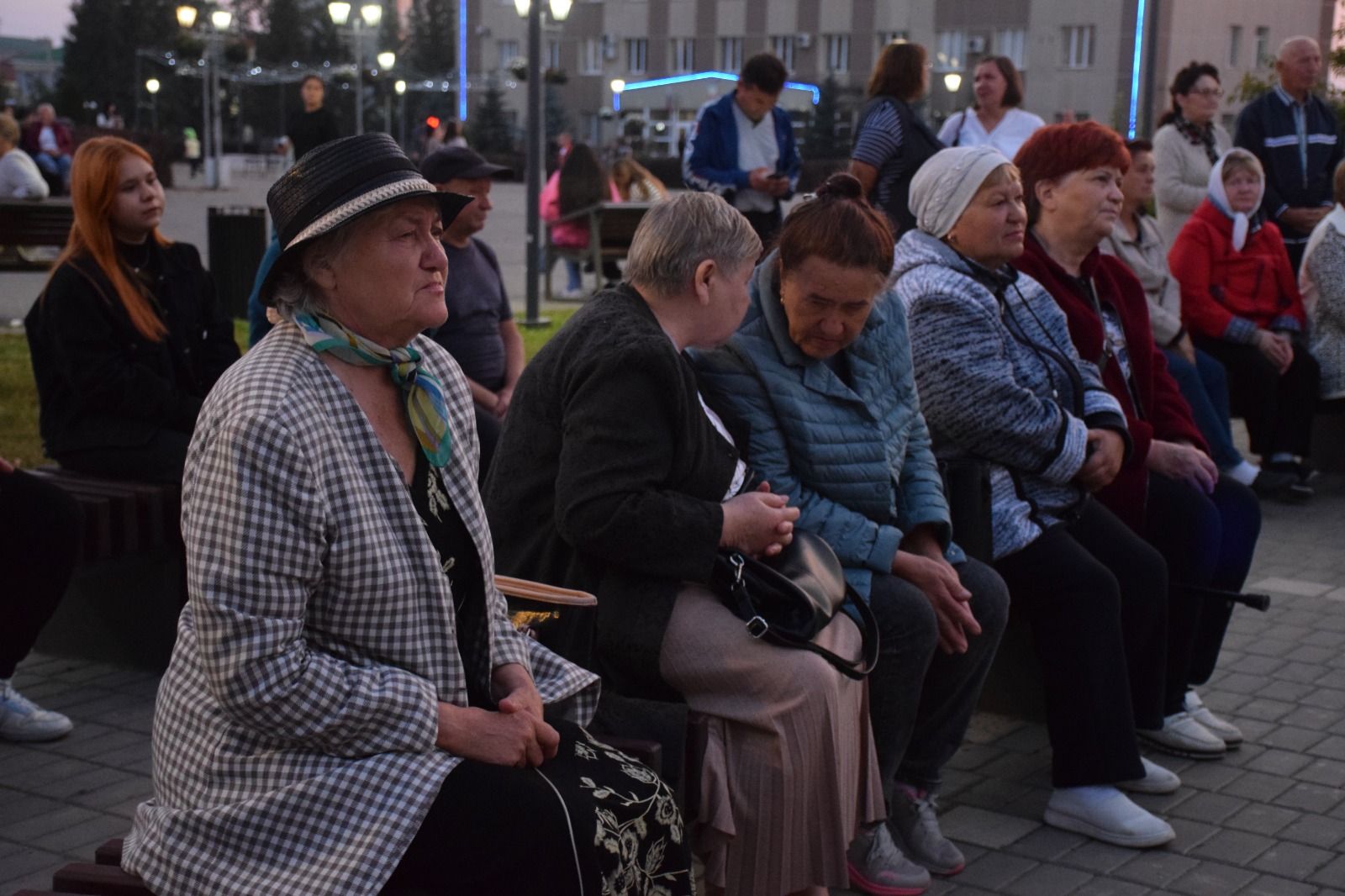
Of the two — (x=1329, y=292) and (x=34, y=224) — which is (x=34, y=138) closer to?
(x=34, y=224)

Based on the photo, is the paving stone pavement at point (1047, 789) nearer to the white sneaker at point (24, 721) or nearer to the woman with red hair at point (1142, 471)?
the white sneaker at point (24, 721)

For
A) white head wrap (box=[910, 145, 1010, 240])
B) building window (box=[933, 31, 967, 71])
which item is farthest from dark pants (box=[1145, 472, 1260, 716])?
building window (box=[933, 31, 967, 71])

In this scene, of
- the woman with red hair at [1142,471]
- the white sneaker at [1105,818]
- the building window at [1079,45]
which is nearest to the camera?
the white sneaker at [1105,818]

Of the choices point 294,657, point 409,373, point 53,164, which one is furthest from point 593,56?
point 294,657

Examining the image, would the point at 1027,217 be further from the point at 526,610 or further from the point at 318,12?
the point at 318,12

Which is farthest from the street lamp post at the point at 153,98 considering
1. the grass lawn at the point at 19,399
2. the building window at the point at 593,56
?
the grass lawn at the point at 19,399

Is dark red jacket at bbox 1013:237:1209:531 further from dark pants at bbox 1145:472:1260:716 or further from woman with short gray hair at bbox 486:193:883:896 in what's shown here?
woman with short gray hair at bbox 486:193:883:896

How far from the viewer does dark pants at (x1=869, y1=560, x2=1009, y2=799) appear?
3.95m

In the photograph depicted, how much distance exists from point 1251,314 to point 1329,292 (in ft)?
1.36

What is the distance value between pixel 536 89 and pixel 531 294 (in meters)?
1.97

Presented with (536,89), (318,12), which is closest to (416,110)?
(318,12)

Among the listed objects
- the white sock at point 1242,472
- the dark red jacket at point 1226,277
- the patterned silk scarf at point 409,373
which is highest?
the patterned silk scarf at point 409,373

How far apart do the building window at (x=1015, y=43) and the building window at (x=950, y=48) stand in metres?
1.40

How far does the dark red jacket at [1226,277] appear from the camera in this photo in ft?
28.8
